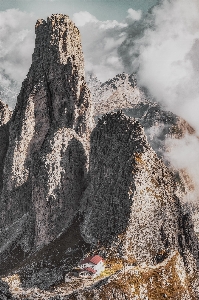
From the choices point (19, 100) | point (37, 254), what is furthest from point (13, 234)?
point (19, 100)

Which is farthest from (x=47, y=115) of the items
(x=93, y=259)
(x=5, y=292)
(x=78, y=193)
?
(x=93, y=259)

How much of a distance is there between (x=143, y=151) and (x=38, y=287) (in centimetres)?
3693

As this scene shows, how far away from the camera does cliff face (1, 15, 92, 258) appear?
417 ft

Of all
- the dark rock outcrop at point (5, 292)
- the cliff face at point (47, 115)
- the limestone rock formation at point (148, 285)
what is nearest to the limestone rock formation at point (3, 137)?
the cliff face at point (47, 115)

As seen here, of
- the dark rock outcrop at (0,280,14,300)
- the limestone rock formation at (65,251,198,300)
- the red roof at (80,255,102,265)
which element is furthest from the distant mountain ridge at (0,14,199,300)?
the dark rock outcrop at (0,280,14,300)

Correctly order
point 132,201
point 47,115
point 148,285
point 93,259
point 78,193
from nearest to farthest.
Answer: point 148,285, point 93,259, point 132,201, point 78,193, point 47,115

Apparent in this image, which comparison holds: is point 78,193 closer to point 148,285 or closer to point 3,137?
point 3,137

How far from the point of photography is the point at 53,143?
121688 millimetres

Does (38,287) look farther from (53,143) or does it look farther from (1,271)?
(53,143)

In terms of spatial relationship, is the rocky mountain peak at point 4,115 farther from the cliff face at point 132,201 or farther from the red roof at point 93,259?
the red roof at point 93,259

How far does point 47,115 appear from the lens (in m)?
138

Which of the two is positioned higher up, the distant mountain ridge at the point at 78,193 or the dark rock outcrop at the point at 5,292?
the distant mountain ridge at the point at 78,193

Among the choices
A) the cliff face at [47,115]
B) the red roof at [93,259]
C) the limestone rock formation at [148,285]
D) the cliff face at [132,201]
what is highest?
the cliff face at [47,115]

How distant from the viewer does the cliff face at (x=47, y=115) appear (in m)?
127
